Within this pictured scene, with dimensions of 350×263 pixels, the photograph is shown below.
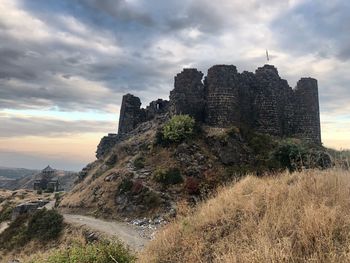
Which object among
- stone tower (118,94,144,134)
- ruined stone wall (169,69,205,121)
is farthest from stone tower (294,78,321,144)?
stone tower (118,94,144,134)

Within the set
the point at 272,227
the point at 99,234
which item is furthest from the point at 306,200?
the point at 99,234

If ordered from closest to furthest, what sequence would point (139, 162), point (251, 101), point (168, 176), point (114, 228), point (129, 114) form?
1. point (114, 228)
2. point (168, 176)
3. point (139, 162)
4. point (251, 101)
5. point (129, 114)

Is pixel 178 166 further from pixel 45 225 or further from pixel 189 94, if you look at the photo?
pixel 45 225

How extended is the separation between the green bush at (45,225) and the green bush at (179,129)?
429 inches

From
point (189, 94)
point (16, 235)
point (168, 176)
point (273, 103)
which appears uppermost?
point (189, 94)

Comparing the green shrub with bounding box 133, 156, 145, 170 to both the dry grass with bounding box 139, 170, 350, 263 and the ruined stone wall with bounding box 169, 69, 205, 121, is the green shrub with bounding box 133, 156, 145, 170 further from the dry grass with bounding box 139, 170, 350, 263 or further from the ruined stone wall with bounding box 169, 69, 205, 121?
the dry grass with bounding box 139, 170, 350, 263

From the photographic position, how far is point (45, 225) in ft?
92.3

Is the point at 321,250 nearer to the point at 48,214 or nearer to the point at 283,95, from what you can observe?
the point at 48,214

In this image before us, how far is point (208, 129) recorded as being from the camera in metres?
34.2

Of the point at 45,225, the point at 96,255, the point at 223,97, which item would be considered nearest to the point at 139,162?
the point at 45,225

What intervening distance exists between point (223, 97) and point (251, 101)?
3.44m

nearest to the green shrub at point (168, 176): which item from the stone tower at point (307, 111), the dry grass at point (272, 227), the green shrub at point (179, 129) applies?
the green shrub at point (179, 129)

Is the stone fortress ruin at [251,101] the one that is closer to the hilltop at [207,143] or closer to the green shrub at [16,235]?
the hilltop at [207,143]

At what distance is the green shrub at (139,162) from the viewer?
31.4m
